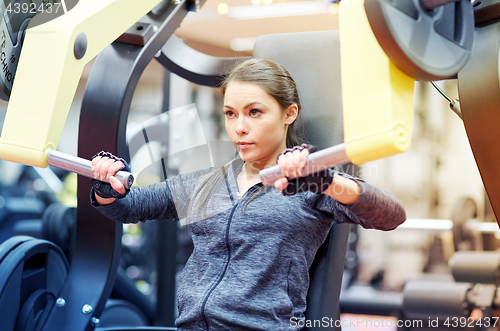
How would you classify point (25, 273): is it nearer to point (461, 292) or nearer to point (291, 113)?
point (291, 113)

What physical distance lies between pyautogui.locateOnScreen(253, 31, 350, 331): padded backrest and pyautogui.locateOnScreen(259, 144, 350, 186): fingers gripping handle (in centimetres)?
35

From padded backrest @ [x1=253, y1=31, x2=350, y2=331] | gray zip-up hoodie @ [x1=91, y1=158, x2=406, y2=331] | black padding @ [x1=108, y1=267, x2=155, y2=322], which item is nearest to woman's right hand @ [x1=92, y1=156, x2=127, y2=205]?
gray zip-up hoodie @ [x1=91, y1=158, x2=406, y2=331]

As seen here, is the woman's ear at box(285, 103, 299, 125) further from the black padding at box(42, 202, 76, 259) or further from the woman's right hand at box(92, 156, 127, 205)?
the black padding at box(42, 202, 76, 259)

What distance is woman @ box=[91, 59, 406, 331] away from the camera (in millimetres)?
738

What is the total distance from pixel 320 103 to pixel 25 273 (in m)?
0.75

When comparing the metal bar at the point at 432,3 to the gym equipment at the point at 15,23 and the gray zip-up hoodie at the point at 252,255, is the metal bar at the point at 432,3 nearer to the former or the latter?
the gray zip-up hoodie at the point at 252,255

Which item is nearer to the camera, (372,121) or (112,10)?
(372,121)

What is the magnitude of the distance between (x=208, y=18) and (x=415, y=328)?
6.31 feet

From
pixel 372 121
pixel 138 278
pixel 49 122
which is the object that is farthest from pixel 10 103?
pixel 138 278

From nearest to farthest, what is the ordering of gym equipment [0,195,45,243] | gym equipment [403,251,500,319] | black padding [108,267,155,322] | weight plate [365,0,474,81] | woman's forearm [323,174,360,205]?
weight plate [365,0,474,81]
woman's forearm [323,174,360,205]
gym equipment [403,251,500,319]
black padding [108,267,155,322]
gym equipment [0,195,45,243]

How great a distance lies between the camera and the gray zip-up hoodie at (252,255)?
738 millimetres

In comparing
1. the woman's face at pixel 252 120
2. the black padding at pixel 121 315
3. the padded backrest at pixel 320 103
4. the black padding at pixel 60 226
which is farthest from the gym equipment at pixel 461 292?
the black padding at pixel 60 226

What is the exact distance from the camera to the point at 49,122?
65cm

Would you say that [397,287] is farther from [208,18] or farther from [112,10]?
[112,10]
